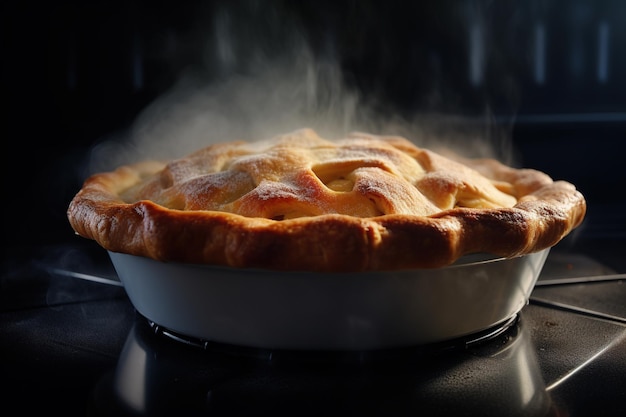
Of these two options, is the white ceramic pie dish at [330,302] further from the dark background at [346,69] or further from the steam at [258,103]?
the dark background at [346,69]

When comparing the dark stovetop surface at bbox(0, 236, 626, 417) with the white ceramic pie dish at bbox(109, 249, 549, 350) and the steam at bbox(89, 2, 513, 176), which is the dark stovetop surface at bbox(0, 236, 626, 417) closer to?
the white ceramic pie dish at bbox(109, 249, 549, 350)

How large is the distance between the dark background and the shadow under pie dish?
3.05 feet

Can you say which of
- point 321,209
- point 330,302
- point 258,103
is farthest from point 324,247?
point 258,103

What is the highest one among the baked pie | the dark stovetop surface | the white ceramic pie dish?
the baked pie

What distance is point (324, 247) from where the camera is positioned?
110 centimetres

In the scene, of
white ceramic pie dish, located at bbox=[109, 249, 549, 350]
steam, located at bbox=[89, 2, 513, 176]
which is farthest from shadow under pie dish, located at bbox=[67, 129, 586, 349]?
steam, located at bbox=[89, 2, 513, 176]

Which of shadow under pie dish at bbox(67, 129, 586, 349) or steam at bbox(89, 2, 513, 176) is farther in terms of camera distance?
steam at bbox(89, 2, 513, 176)

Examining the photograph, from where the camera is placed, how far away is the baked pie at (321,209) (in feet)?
3.66

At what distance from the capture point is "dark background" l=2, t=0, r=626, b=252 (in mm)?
2271

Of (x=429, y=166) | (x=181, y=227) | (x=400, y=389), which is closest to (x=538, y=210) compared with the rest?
(x=429, y=166)

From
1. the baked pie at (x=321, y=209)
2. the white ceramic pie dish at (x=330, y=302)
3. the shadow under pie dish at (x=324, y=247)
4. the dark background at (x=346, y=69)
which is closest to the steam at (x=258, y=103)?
the dark background at (x=346, y=69)

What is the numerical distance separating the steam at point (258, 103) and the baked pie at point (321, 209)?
53 cm

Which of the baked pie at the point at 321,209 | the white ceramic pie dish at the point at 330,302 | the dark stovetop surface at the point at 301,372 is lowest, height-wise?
the dark stovetop surface at the point at 301,372

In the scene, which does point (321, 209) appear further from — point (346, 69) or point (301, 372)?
point (346, 69)
